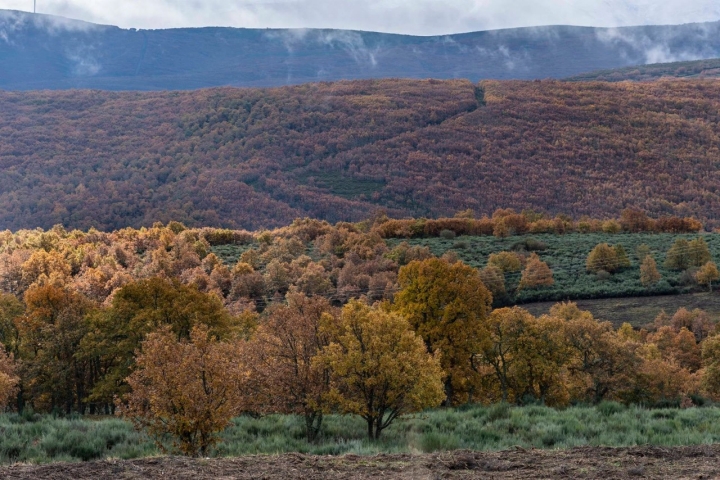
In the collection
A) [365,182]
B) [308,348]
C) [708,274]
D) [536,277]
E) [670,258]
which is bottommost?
[536,277]

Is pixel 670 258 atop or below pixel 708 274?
atop

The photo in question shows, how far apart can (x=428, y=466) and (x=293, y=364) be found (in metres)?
9.44

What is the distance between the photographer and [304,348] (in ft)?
68.3

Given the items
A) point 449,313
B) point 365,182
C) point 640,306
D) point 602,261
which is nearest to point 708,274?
point 640,306

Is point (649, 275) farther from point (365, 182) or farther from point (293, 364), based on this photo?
point (365, 182)

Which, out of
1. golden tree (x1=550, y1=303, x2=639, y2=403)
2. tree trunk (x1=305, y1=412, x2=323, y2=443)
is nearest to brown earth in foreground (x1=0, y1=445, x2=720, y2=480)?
tree trunk (x1=305, y1=412, x2=323, y2=443)

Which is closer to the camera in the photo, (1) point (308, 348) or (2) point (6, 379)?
(1) point (308, 348)

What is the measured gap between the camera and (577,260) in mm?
79125

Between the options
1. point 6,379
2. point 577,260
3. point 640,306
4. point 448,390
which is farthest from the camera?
point 577,260

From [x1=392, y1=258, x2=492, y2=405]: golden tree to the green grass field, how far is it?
9177 mm

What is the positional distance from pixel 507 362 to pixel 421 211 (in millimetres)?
127042

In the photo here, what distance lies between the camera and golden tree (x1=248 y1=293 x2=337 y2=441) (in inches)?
772

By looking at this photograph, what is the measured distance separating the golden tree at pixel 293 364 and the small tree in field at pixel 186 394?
289cm

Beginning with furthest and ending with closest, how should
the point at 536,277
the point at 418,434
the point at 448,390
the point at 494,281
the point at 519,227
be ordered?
the point at 519,227 < the point at 536,277 < the point at 494,281 < the point at 448,390 < the point at 418,434
